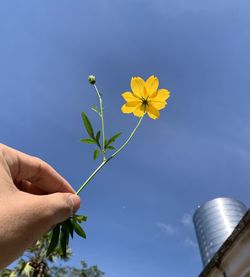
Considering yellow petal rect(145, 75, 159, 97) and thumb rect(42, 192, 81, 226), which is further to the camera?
yellow petal rect(145, 75, 159, 97)

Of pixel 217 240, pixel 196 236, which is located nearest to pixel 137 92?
pixel 217 240

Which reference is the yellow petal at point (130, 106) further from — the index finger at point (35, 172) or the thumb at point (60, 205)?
the thumb at point (60, 205)

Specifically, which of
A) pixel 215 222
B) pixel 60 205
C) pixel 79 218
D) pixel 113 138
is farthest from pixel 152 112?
pixel 215 222

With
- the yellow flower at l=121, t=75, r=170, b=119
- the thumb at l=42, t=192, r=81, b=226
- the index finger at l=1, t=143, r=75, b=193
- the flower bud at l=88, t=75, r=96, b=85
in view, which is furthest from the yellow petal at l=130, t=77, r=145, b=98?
Result: the thumb at l=42, t=192, r=81, b=226

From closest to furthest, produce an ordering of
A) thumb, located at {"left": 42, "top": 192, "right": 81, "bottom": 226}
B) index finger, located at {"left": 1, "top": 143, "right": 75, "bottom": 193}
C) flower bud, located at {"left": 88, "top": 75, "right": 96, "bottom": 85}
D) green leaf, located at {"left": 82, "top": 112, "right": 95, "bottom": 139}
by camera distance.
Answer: thumb, located at {"left": 42, "top": 192, "right": 81, "bottom": 226} → index finger, located at {"left": 1, "top": 143, "right": 75, "bottom": 193} → green leaf, located at {"left": 82, "top": 112, "right": 95, "bottom": 139} → flower bud, located at {"left": 88, "top": 75, "right": 96, "bottom": 85}

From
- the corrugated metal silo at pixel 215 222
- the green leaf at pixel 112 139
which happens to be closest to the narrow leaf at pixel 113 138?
the green leaf at pixel 112 139

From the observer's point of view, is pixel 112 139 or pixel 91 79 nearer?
pixel 112 139

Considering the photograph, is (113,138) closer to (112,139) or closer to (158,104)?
(112,139)

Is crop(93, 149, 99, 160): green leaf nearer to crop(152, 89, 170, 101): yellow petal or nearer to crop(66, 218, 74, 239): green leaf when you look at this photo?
crop(66, 218, 74, 239): green leaf
